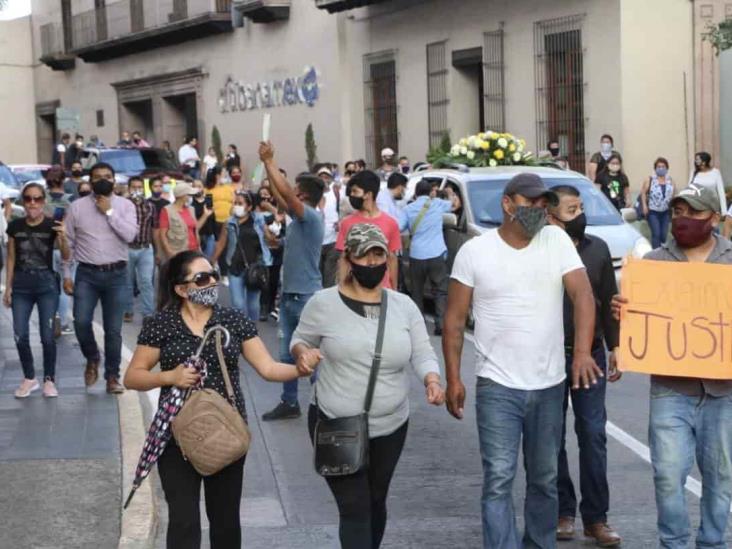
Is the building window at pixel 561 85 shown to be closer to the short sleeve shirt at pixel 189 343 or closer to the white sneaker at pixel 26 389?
the white sneaker at pixel 26 389

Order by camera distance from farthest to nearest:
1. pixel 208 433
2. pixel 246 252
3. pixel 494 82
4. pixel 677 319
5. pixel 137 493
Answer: pixel 494 82 → pixel 246 252 → pixel 137 493 → pixel 677 319 → pixel 208 433

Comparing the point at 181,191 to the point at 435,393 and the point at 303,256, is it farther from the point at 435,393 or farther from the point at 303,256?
the point at 435,393

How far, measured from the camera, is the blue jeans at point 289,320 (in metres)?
10.3

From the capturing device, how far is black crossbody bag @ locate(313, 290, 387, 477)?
595cm

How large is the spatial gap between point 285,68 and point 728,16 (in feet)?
46.3

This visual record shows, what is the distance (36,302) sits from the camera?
11.3m

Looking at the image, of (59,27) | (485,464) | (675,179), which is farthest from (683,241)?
(59,27)

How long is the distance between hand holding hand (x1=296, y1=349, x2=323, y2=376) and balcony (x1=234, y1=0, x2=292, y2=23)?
29.5 m

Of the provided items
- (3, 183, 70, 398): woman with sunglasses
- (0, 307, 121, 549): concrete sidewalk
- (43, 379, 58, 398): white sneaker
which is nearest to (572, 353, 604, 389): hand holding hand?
(0, 307, 121, 549): concrete sidewalk

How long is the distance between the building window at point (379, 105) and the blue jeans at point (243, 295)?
16858mm

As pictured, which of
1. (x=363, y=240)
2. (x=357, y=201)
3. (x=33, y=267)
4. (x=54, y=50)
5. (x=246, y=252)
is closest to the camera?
(x=363, y=240)

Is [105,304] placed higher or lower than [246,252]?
lower

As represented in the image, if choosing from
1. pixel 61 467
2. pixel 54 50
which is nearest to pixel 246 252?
pixel 61 467

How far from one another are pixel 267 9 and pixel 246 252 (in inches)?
824
